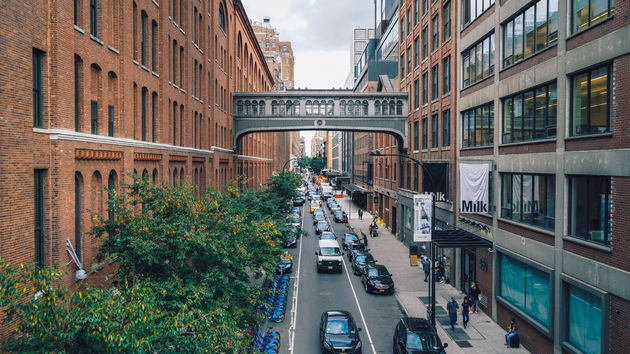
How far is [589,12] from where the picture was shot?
1433cm

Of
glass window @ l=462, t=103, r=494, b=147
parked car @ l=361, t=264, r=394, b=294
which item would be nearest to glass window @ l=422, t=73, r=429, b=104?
glass window @ l=462, t=103, r=494, b=147

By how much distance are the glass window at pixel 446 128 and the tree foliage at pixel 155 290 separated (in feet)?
55.9

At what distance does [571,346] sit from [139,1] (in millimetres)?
23331

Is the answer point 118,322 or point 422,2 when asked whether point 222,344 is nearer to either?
point 118,322

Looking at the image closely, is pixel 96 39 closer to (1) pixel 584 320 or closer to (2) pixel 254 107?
(1) pixel 584 320

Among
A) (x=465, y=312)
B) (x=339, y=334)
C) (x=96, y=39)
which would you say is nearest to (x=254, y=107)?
(x=96, y=39)

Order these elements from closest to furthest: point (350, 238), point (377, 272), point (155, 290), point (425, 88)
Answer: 1. point (155, 290)
2. point (377, 272)
3. point (425, 88)
4. point (350, 238)

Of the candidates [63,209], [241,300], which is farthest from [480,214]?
[63,209]

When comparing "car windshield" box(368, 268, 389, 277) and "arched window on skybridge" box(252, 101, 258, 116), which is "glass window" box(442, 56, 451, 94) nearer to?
"car windshield" box(368, 268, 389, 277)

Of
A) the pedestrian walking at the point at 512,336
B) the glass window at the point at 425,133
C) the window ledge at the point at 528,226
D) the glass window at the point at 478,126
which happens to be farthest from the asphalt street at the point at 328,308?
the glass window at the point at 425,133

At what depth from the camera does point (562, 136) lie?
15641 mm

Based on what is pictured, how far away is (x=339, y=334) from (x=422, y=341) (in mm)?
3257

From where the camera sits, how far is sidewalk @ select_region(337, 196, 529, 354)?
59.8ft

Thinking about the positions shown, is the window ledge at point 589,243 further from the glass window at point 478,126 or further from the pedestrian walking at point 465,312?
the glass window at point 478,126
